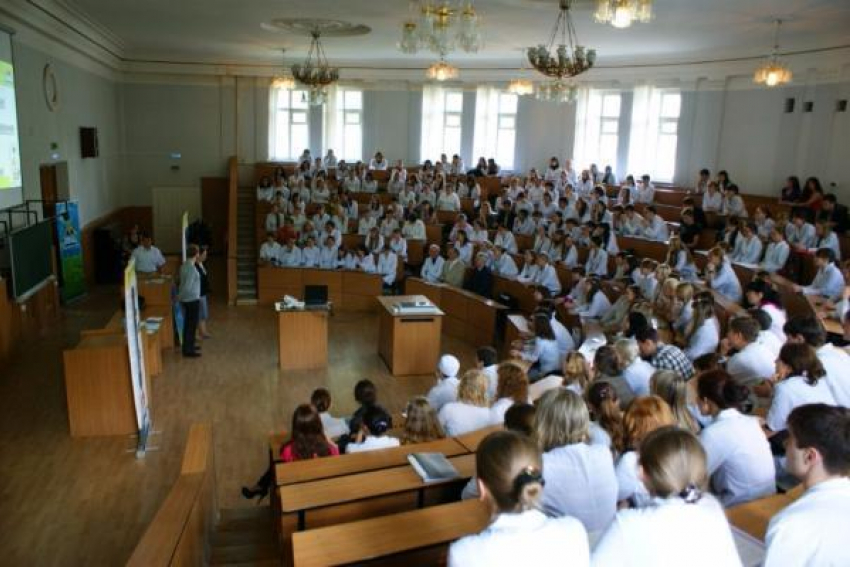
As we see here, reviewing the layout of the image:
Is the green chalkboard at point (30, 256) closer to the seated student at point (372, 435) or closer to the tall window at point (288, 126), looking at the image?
the seated student at point (372, 435)

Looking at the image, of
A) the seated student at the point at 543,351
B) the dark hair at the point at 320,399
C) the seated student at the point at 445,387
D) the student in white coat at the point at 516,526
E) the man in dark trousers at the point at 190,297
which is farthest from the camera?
the man in dark trousers at the point at 190,297

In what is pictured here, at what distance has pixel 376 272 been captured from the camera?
496 inches

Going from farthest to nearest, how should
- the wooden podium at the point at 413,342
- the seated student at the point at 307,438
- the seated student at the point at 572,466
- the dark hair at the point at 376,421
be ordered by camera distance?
the wooden podium at the point at 413,342 < the dark hair at the point at 376,421 < the seated student at the point at 307,438 < the seated student at the point at 572,466

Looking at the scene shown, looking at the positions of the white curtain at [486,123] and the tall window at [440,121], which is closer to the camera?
the white curtain at [486,123]

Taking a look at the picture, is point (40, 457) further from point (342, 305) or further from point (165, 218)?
point (165, 218)

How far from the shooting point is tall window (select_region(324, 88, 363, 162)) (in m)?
18.6

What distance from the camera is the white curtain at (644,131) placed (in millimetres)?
16109

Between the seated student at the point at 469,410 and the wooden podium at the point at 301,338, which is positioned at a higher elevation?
the seated student at the point at 469,410

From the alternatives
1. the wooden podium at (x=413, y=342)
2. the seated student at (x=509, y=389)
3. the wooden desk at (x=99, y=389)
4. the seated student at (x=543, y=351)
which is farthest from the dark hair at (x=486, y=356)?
the wooden desk at (x=99, y=389)

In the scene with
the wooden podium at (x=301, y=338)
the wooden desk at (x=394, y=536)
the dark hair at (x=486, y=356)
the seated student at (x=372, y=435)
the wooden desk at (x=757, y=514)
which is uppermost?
the wooden desk at (x=757, y=514)

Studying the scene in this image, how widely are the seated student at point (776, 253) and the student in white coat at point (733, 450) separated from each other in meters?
6.87

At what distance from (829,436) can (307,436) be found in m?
2.89

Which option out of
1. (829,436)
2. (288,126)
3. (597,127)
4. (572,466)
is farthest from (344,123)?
(829,436)

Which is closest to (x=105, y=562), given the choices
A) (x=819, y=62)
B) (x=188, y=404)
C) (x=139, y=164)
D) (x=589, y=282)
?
(x=188, y=404)
